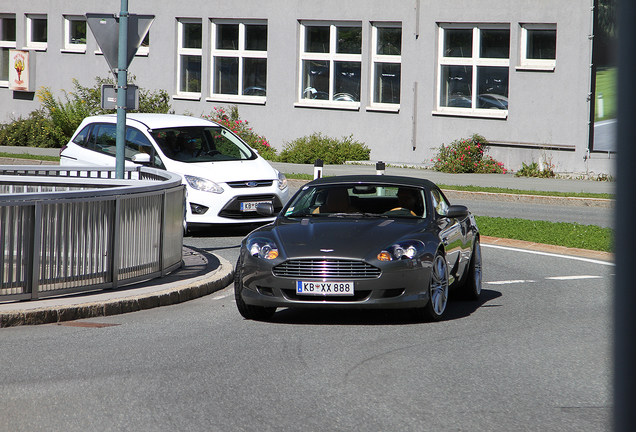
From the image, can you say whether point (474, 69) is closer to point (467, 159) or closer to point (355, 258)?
point (467, 159)

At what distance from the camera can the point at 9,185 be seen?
11.1m

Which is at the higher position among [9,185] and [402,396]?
[9,185]

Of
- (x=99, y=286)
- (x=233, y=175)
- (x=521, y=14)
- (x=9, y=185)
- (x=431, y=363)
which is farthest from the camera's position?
(x=521, y=14)

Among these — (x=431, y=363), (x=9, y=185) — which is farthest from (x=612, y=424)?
(x=9, y=185)

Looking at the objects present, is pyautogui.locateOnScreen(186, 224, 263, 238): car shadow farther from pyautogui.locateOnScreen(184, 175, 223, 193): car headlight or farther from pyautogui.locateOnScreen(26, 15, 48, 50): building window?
pyautogui.locateOnScreen(26, 15, 48, 50): building window

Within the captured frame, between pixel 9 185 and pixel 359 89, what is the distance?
18061 millimetres

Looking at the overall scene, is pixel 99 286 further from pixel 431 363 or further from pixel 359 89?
pixel 359 89

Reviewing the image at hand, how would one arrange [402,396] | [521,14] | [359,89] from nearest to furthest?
[402,396] → [521,14] → [359,89]

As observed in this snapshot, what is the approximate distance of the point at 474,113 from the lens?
25.9 metres

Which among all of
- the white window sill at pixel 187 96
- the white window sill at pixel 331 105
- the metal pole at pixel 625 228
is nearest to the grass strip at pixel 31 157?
the white window sill at pixel 187 96

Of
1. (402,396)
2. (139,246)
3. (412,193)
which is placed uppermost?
(412,193)

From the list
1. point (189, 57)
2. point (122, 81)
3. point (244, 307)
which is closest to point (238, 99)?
point (189, 57)

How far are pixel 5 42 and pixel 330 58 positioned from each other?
15.2 meters

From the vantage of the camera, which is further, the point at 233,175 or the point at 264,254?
the point at 233,175
